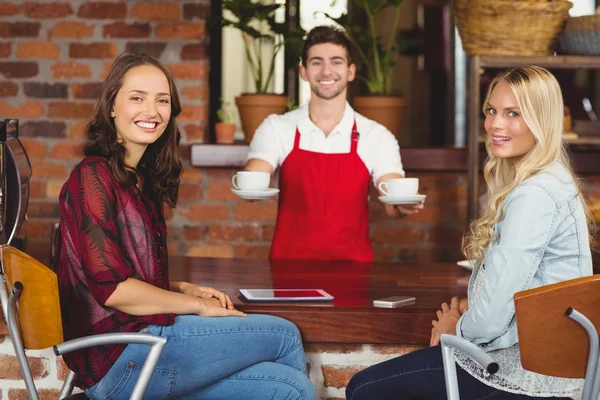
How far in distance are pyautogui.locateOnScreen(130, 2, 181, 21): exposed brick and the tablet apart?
72.0 inches

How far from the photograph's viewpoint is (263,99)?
3529 mm

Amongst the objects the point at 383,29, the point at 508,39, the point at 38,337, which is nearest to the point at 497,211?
the point at 38,337

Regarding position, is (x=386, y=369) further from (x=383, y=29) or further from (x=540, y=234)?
(x=383, y=29)

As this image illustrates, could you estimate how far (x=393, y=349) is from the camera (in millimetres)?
1999

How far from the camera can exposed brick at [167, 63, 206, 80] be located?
141 inches

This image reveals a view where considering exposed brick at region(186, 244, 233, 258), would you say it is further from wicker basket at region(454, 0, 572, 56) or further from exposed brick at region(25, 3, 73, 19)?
wicker basket at region(454, 0, 572, 56)

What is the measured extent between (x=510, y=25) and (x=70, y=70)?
1.81 meters

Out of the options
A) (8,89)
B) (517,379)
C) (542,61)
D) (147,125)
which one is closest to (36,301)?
(147,125)

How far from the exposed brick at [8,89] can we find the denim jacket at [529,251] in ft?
8.35

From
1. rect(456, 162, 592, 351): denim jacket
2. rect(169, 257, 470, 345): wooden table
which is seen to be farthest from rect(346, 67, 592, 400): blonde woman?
rect(169, 257, 470, 345): wooden table

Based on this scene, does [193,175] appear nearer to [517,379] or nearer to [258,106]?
[258,106]

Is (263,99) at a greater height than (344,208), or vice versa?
(263,99)

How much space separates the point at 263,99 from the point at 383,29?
3.30m

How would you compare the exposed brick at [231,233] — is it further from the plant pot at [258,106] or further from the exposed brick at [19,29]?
the exposed brick at [19,29]
